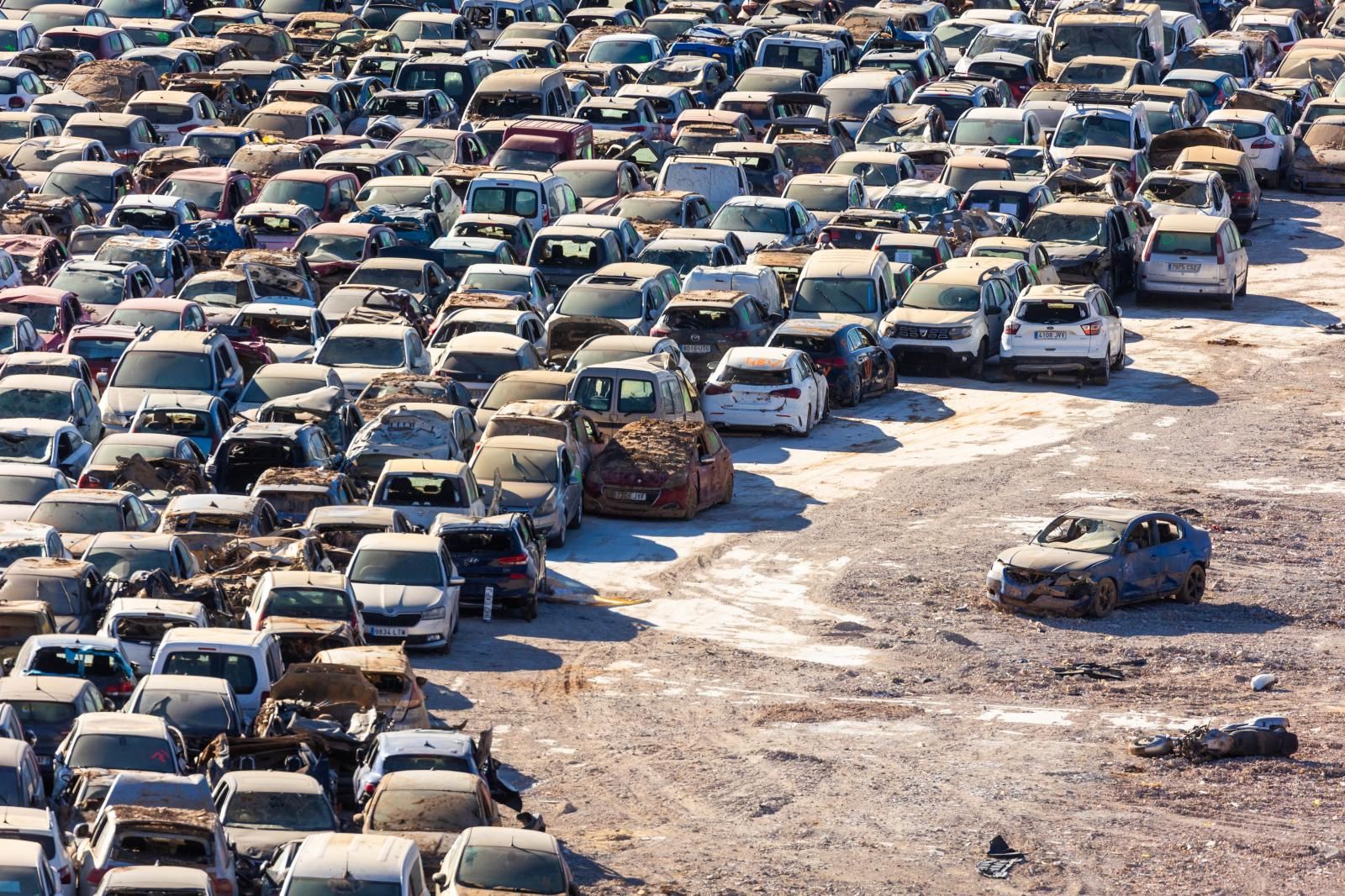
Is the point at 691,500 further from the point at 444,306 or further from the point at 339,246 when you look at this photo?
the point at 339,246

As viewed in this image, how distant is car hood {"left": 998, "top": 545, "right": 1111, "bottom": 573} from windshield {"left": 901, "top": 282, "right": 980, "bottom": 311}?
12.2 meters

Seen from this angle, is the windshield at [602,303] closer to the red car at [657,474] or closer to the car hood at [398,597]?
the red car at [657,474]

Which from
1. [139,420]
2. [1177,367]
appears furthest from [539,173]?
[139,420]

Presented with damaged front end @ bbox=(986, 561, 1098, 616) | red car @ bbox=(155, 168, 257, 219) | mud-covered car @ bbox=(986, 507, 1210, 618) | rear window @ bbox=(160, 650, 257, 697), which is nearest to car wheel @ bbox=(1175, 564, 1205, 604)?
mud-covered car @ bbox=(986, 507, 1210, 618)

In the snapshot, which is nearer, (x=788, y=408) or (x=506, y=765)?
(x=506, y=765)

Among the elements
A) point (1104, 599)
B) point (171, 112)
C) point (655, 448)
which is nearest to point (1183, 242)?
point (655, 448)

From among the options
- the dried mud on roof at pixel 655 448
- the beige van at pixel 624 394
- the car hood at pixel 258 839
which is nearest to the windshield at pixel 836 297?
the beige van at pixel 624 394

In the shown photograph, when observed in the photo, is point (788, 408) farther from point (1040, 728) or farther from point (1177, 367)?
point (1040, 728)

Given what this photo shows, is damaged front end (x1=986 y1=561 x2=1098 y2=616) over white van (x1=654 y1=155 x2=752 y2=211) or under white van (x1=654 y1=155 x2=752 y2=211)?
under

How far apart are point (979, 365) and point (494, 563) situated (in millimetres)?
14310

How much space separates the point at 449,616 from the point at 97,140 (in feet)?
77.9

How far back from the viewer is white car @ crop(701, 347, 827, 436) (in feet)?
136

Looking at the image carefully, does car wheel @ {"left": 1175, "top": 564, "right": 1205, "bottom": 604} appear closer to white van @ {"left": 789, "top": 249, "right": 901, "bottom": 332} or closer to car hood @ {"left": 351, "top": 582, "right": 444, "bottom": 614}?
car hood @ {"left": 351, "top": 582, "right": 444, "bottom": 614}

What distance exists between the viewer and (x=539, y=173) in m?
50.8
